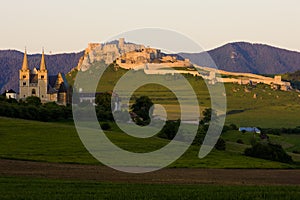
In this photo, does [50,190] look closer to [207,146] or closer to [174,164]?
[174,164]

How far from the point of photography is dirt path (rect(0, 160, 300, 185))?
38750 mm

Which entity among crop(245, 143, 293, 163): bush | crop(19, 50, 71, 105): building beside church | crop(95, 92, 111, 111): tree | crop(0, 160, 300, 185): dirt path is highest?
crop(19, 50, 71, 105): building beside church

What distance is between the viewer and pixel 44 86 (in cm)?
15825

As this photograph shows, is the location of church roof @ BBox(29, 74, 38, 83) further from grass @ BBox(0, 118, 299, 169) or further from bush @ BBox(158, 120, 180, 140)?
grass @ BBox(0, 118, 299, 169)

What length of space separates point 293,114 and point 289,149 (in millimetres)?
93549

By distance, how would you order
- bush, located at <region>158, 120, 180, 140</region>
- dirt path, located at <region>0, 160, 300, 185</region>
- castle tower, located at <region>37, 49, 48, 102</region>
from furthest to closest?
castle tower, located at <region>37, 49, 48, 102</region> → bush, located at <region>158, 120, 180, 140</region> → dirt path, located at <region>0, 160, 300, 185</region>

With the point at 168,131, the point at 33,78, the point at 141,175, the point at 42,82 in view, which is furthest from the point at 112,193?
the point at 33,78

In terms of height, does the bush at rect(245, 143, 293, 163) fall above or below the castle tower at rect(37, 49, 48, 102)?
below

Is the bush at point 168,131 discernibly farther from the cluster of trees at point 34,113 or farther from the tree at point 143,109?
the cluster of trees at point 34,113

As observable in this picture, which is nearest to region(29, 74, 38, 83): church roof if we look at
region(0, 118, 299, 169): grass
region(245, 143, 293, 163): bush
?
region(0, 118, 299, 169): grass

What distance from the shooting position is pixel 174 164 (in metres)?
54.4

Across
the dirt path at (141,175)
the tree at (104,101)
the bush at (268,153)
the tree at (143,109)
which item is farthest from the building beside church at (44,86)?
the dirt path at (141,175)

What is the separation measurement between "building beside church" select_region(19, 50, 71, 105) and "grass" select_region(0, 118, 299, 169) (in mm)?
70398

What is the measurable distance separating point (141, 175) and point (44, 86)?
11882cm
